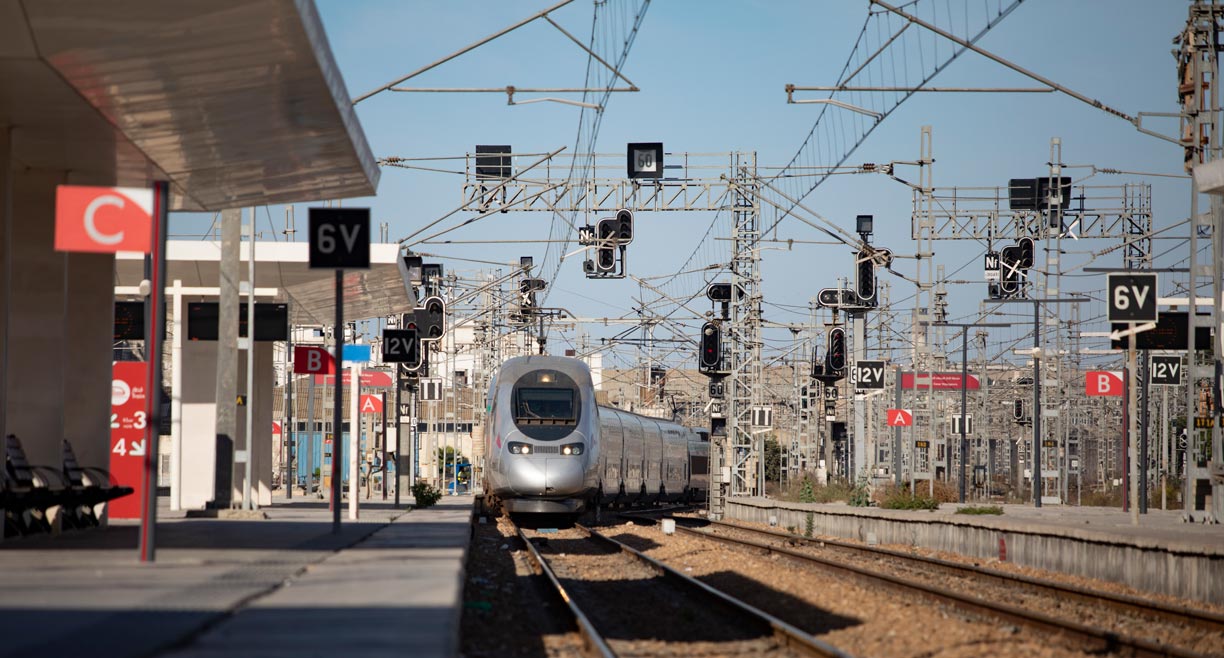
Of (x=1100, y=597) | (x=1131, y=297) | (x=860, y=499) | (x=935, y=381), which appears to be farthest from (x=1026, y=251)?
(x=1100, y=597)

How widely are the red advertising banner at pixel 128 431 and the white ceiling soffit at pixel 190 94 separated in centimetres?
552

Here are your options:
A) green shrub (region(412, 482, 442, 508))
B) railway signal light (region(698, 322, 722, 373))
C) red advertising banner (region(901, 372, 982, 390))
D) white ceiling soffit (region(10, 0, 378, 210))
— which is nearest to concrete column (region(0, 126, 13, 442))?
white ceiling soffit (region(10, 0, 378, 210))

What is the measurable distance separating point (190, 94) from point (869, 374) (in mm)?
29674

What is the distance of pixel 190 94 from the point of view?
45.8ft

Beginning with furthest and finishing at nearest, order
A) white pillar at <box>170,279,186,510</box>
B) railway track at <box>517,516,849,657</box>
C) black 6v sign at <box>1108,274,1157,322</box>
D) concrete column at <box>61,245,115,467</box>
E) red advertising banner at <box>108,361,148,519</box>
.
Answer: white pillar at <box>170,279,186,510</box>
red advertising banner at <box>108,361,148,519</box>
black 6v sign at <box>1108,274,1157,322</box>
concrete column at <box>61,245,115,467</box>
railway track at <box>517,516,849,657</box>

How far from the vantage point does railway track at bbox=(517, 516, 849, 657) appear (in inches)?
440

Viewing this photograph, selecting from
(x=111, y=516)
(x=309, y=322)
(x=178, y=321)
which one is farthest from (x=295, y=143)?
(x=309, y=322)

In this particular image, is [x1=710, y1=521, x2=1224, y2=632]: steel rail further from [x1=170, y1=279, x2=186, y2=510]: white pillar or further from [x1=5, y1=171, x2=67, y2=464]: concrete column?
[x1=170, y1=279, x2=186, y2=510]: white pillar

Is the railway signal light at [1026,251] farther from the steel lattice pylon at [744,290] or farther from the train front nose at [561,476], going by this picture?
the train front nose at [561,476]

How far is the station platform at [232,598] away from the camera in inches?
265

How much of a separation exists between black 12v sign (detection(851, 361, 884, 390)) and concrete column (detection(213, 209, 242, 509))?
2325cm

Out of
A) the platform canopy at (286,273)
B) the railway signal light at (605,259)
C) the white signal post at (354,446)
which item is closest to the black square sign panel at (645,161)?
the railway signal light at (605,259)

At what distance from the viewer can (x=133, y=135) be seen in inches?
610

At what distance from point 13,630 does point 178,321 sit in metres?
21.1
